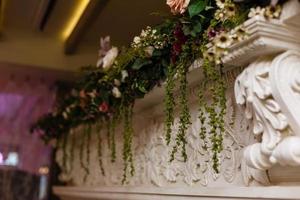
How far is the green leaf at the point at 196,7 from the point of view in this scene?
1185 millimetres

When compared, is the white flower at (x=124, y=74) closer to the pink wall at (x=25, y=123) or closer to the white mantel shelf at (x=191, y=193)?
the white mantel shelf at (x=191, y=193)

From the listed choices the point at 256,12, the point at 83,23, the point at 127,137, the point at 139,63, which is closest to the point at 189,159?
the point at 127,137

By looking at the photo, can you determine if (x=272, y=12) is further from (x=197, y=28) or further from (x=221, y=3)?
(x=197, y=28)

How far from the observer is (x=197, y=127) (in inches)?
62.1

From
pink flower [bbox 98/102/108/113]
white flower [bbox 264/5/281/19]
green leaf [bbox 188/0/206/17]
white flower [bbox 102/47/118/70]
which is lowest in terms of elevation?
white flower [bbox 264/5/281/19]

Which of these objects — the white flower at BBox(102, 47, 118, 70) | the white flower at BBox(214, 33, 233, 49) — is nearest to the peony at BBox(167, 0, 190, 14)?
the white flower at BBox(214, 33, 233, 49)

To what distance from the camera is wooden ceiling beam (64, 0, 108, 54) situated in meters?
2.62

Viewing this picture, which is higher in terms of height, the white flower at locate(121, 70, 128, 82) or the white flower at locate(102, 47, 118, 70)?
the white flower at locate(102, 47, 118, 70)

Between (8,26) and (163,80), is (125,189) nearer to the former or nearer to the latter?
(163,80)

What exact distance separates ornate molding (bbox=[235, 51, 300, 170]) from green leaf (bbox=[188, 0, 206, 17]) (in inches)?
10.2

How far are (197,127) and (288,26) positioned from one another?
70 cm

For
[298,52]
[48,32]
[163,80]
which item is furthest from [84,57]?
[298,52]

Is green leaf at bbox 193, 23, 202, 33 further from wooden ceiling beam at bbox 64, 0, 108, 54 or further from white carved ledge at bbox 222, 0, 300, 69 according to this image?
wooden ceiling beam at bbox 64, 0, 108, 54

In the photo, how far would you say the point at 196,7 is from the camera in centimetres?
119
